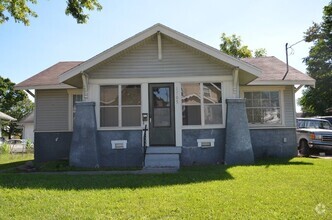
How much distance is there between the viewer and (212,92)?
11016 millimetres

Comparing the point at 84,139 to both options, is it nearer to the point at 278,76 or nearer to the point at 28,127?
the point at 278,76

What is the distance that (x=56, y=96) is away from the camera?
13984 mm

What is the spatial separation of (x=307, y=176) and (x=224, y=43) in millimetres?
29690

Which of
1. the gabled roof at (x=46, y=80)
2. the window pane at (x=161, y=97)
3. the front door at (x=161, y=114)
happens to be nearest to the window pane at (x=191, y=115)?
the front door at (x=161, y=114)

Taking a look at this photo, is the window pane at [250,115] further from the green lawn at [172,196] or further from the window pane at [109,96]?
the window pane at [109,96]

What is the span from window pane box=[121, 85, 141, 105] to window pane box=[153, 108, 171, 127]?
0.73 meters

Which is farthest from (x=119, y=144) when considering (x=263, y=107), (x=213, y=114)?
(x=263, y=107)

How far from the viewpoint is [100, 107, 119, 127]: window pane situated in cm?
1091

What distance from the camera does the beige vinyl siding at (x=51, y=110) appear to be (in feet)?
45.5

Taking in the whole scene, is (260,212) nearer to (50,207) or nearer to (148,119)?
(50,207)

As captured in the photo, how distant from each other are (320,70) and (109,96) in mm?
35530

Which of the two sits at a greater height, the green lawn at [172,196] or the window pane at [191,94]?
the window pane at [191,94]

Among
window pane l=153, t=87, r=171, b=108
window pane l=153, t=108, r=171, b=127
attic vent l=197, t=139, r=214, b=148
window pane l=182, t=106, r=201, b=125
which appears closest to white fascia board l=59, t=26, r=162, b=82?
window pane l=153, t=87, r=171, b=108

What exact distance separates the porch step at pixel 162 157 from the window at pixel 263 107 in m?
4.42
